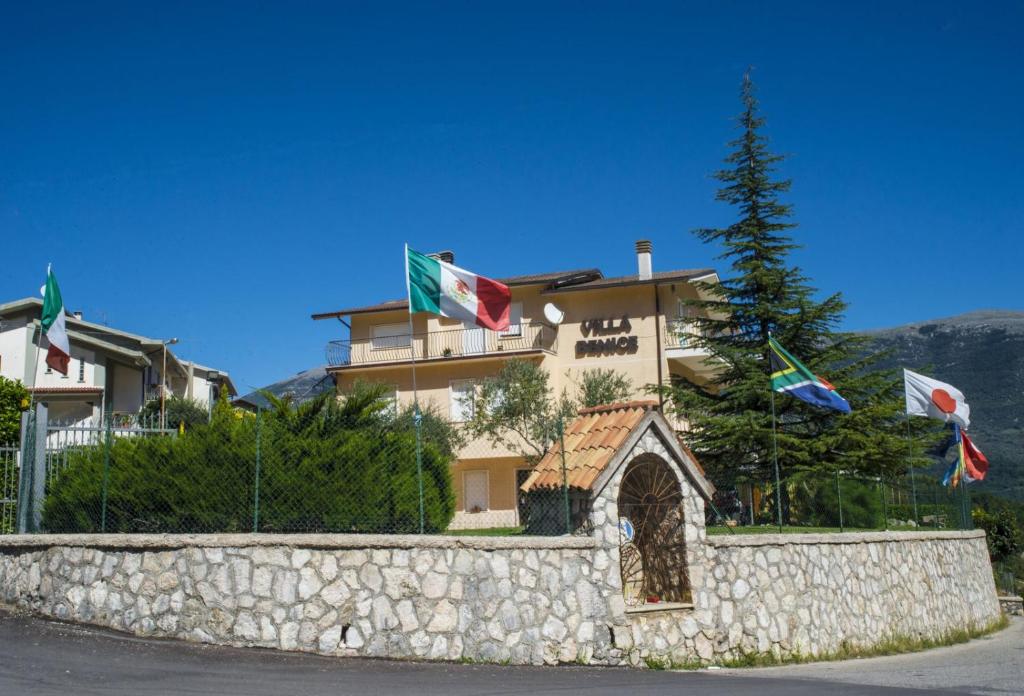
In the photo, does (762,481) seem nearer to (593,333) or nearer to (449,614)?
(449,614)

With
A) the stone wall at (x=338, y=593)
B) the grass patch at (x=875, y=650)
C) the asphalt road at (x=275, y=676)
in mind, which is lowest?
the grass patch at (x=875, y=650)

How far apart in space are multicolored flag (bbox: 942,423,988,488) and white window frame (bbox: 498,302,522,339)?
18.1 meters

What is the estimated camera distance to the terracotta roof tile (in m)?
14.1

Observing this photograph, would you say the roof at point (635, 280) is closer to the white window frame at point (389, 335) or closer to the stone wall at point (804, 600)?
the white window frame at point (389, 335)

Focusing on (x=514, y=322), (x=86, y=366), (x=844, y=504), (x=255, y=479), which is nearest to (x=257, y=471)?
(x=255, y=479)

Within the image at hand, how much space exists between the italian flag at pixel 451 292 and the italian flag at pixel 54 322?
7625 millimetres

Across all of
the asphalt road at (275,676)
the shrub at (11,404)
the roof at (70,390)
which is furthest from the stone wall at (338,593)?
the roof at (70,390)

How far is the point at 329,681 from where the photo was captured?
425 inches

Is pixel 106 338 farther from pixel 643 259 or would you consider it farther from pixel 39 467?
pixel 39 467

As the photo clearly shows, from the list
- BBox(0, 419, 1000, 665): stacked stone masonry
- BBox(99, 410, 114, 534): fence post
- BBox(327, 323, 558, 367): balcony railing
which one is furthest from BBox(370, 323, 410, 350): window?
BBox(0, 419, 1000, 665): stacked stone masonry

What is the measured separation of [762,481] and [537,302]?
63.0 feet

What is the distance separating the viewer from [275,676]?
10.9m

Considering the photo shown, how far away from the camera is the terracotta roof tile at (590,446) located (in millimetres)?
14141

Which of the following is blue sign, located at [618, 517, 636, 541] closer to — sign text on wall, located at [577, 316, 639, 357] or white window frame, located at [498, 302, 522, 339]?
sign text on wall, located at [577, 316, 639, 357]
